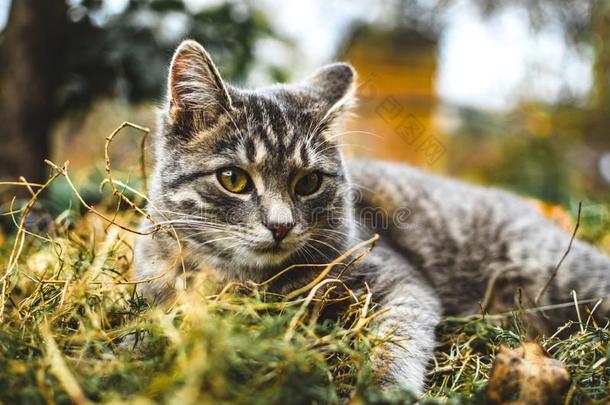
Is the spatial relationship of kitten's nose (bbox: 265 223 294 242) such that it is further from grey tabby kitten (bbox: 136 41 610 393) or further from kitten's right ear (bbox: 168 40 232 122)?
kitten's right ear (bbox: 168 40 232 122)

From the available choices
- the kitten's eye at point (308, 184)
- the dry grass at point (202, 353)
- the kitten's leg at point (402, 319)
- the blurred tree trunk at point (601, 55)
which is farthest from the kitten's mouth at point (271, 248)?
the blurred tree trunk at point (601, 55)

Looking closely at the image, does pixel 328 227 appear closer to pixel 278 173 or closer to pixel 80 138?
pixel 278 173

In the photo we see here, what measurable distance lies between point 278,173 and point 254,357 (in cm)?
91

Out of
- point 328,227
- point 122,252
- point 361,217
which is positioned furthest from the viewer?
point 361,217

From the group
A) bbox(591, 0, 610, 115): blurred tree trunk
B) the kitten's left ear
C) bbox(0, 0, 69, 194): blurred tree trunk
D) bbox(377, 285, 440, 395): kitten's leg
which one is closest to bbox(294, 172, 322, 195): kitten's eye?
the kitten's left ear

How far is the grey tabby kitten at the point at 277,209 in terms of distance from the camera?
1.88 meters

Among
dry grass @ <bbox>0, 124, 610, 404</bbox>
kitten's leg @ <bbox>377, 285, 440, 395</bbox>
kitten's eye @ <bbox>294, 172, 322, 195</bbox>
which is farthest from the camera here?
kitten's eye @ <bbox>294, 172, 322, 195</bbox>

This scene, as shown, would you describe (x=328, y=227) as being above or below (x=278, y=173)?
below

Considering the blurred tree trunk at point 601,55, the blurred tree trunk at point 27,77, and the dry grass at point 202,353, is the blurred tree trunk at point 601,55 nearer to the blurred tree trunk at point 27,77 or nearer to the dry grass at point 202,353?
the dry grass at point 202,353

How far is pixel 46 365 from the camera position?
1235mm

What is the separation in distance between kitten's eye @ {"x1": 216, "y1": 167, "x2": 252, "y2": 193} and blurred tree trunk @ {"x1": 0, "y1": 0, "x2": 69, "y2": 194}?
2198 mm

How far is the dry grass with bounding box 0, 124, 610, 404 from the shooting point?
44.8 inches

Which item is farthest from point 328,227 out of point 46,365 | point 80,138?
point 80,138

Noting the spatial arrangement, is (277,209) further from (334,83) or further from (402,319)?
(334,83)
